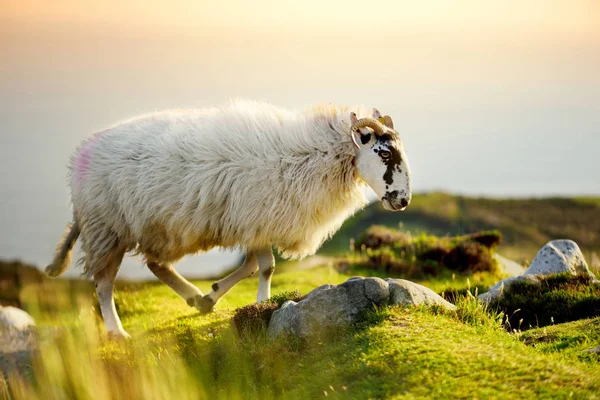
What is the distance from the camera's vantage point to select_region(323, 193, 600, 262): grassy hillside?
24750mm

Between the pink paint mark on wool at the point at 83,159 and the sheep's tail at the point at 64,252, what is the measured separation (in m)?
1.20

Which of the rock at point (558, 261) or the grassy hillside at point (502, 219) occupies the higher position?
the rock at point (558, 261)

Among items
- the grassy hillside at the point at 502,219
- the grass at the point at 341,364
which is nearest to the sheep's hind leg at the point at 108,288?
the grass at the point at 341,364

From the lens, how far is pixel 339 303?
8.16m

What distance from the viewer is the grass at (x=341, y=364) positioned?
6422 mm

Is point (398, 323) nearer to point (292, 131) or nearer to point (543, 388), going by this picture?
point (543, 388)

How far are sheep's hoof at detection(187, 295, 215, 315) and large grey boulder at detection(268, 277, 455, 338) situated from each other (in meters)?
2.75

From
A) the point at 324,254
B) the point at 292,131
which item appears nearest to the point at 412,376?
the point at 292,131

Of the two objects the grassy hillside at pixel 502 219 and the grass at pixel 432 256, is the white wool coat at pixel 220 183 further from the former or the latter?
the grassy hillside at pixel 502 219

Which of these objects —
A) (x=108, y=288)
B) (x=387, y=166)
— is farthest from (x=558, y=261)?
(x=108, y=288)

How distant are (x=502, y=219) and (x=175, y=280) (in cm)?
1883

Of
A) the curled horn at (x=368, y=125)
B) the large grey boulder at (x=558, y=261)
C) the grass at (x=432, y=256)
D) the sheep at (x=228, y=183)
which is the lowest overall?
the grass at (x=432, y=256)

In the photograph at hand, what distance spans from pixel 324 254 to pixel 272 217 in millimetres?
11131

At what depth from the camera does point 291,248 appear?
10.5m
